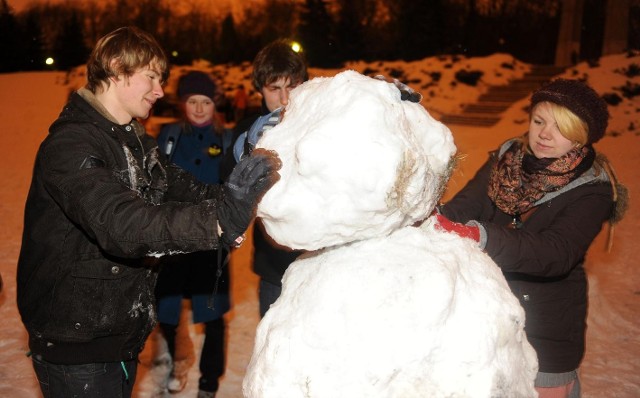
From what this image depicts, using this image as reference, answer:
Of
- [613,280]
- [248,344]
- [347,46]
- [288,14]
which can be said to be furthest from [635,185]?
[288,14]

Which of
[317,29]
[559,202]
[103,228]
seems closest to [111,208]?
[103,228]

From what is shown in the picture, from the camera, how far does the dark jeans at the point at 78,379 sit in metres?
1.99

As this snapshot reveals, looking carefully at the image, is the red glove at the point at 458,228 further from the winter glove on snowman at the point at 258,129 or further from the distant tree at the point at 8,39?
the distant tree at the point at 8,39

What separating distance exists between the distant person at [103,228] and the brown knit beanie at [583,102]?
1399mm

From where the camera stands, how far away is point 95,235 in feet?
5.50

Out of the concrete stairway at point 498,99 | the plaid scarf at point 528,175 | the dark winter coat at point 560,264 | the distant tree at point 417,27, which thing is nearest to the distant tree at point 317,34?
the distant tree at point 417,27

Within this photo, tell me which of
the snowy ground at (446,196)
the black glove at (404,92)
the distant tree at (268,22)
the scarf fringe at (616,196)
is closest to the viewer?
the black glove at (404,92)

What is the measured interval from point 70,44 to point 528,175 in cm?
1626

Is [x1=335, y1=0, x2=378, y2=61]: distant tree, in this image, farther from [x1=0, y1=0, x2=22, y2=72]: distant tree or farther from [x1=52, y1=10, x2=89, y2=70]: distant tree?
[x1=0, y1=0, x2=22, y2=72]: distant tree

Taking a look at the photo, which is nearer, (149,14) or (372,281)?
(372,281)

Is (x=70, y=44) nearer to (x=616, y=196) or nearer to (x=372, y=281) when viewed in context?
(x=616, y=196)

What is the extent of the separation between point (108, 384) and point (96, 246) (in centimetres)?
58

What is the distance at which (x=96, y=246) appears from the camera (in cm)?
191

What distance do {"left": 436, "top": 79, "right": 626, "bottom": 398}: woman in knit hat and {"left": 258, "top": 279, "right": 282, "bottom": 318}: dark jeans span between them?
109 cm
